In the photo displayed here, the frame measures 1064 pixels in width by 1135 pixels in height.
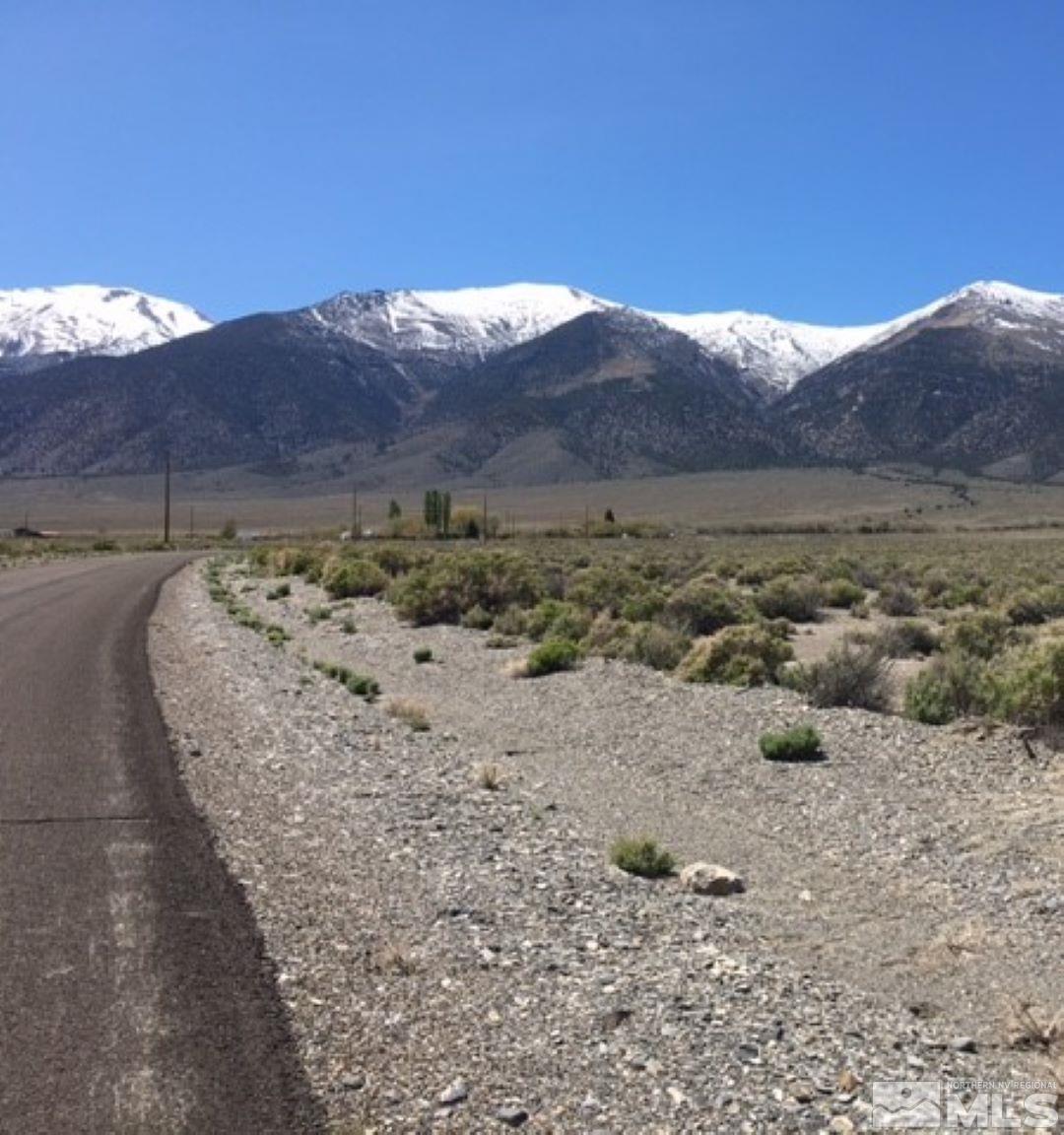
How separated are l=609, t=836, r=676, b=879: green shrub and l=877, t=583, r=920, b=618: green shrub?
24035mm

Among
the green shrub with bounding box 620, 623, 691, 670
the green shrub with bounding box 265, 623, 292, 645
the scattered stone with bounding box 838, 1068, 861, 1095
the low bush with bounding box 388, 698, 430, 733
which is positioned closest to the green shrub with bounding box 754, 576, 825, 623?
the green shrub with bounding box 620, 623, 691, 670

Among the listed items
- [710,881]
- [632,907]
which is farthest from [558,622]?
[632,907]

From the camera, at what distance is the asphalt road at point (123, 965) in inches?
216

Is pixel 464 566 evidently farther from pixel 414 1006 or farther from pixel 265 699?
pixel 414 1006

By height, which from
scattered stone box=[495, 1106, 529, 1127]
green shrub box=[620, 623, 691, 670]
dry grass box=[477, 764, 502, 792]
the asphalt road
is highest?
green shrub box=[620, 623, 691, 670]

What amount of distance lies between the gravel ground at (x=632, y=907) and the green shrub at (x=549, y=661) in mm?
3433

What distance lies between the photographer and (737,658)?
18.7 meters

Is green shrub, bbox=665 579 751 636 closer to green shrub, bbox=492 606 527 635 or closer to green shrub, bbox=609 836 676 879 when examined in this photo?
green shrub, bbox=492 606 527 635

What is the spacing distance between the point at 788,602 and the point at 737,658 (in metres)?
13.1

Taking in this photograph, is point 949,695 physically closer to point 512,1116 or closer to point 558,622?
point 512,1116

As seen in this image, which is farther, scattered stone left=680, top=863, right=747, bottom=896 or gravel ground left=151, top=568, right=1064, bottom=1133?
scattered stone left=680, top=863, right=747, bottom=896

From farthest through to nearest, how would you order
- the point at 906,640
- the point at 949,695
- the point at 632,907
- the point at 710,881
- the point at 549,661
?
the point at 906,640 → the point at 549,661 → the point at 949,695 → the point at 710,881 → the point at 632,907

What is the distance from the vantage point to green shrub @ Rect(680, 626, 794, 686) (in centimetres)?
1839

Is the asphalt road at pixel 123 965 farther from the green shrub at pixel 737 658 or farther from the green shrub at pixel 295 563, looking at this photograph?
the green shrub at pixel 295 563
